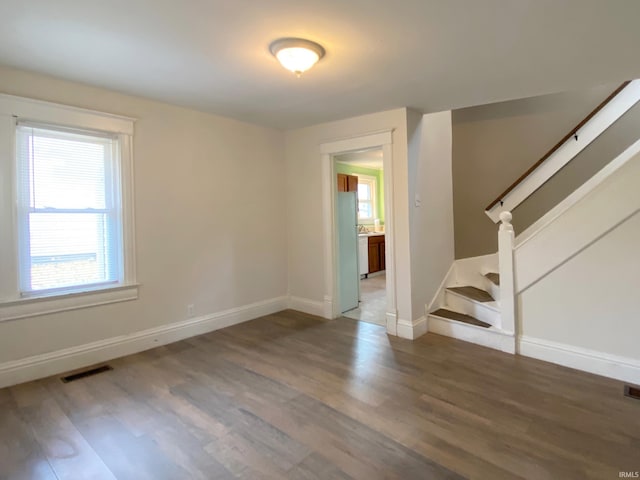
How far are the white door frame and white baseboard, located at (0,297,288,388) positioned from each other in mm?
1022

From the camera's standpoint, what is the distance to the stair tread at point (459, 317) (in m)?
3.58

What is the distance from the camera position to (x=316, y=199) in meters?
4.44

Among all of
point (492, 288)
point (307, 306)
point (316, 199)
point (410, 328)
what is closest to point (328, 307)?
point (307, 306)

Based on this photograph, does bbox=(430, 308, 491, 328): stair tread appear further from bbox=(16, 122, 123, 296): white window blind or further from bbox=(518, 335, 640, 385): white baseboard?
bbox=(16, 122, 123, 296): white window blind

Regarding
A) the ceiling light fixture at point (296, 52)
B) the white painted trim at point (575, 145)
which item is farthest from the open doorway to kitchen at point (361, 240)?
the white painted trim at point (575, 145)

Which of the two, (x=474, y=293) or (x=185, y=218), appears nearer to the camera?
(x=185, y=218)

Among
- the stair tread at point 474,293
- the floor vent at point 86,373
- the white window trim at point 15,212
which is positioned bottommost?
the floor vent at point 86,373

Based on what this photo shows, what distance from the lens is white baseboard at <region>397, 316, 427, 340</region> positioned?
3629 millimetres

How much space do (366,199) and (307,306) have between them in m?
4.40

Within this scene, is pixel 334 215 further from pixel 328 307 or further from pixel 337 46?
pixel 337 46

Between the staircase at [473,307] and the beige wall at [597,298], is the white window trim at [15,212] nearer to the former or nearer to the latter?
the staircase at [473,307]

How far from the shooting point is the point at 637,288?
8.61 feet

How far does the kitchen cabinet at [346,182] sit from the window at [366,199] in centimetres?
109

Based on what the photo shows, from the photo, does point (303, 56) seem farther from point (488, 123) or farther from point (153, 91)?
point (488, 123)
